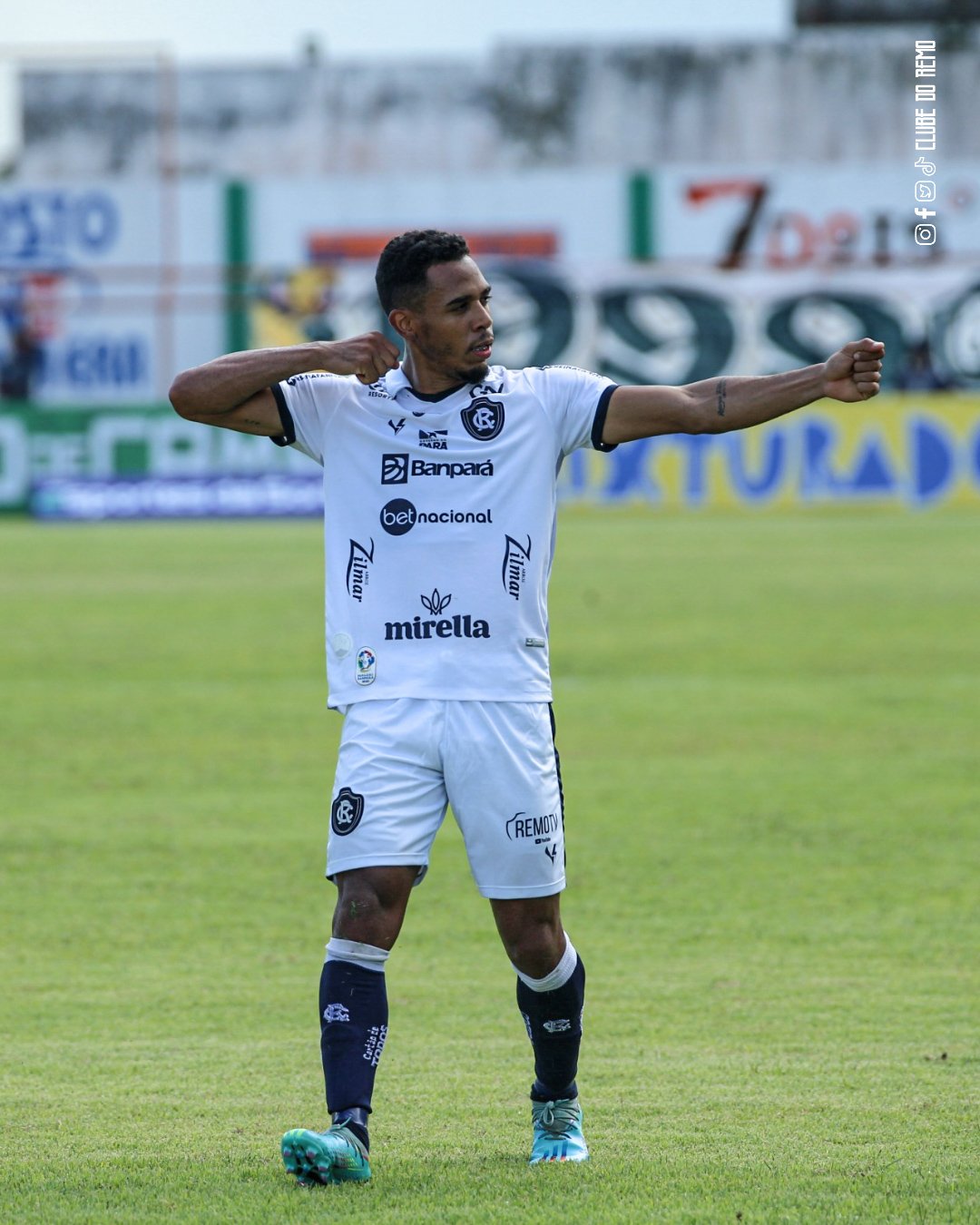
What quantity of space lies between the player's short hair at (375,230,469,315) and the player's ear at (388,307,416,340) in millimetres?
13

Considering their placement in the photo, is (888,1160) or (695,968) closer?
(888,1160)

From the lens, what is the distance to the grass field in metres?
4.56

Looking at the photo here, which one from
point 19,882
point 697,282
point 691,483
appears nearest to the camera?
point 19,882

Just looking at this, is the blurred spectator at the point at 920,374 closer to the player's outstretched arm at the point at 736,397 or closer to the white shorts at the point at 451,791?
the player's outstretched arm at the point at 736,397

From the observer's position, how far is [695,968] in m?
6.85

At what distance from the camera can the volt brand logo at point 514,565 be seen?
4.72 metres

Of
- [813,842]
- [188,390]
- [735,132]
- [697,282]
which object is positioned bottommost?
[813,842]

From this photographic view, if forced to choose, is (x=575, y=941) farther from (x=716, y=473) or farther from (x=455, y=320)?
(x=716, y=473)

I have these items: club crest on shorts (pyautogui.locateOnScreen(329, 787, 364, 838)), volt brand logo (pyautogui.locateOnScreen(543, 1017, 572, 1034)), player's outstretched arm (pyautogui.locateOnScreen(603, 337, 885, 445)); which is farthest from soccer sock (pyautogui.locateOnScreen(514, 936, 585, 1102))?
player's outstretched arm (pyautogui.locateOnScreen(603, 337, 885, 445))

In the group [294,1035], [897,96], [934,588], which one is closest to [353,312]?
[934,588]

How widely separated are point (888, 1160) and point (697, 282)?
33.3m

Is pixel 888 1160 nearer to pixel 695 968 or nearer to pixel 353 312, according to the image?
pixel 695 968

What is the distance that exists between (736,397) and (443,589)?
0.83m

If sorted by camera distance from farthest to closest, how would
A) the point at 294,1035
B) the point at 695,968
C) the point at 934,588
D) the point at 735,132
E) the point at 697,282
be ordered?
the point at 735,132 < the point at 697,282 < the point at 934,588 < the point at 695,968 < the point at 294,1035
